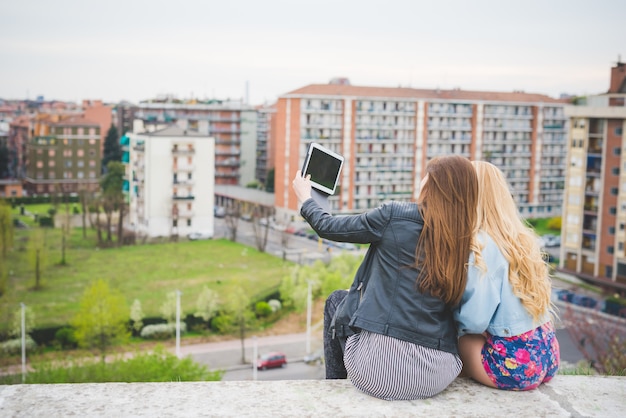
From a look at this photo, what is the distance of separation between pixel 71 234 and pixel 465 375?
969 inches

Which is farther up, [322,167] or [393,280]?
[322,167]

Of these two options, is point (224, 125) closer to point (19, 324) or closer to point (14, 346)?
point (19, 324)

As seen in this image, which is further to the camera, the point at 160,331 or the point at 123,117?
the point at 123,117

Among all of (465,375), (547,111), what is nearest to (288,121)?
(547,111)

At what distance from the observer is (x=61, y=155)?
Answer: 3362cm

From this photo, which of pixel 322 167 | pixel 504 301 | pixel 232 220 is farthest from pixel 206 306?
pixel 504 301

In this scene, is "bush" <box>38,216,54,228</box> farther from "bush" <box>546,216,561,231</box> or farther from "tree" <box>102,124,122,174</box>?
"bush" <box>546,216,561,231</box>

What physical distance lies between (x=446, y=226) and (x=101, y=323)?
13111mm

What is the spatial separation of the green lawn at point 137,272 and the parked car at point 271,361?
3.81 meters

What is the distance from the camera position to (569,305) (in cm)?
1728

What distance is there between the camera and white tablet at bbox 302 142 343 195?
194 cm

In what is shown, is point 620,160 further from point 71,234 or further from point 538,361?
point 538,361

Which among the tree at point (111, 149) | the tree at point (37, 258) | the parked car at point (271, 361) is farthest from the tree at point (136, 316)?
the tree at point (111, 149)

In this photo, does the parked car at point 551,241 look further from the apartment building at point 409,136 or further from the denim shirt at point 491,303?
the denim shirt at point 491,303
